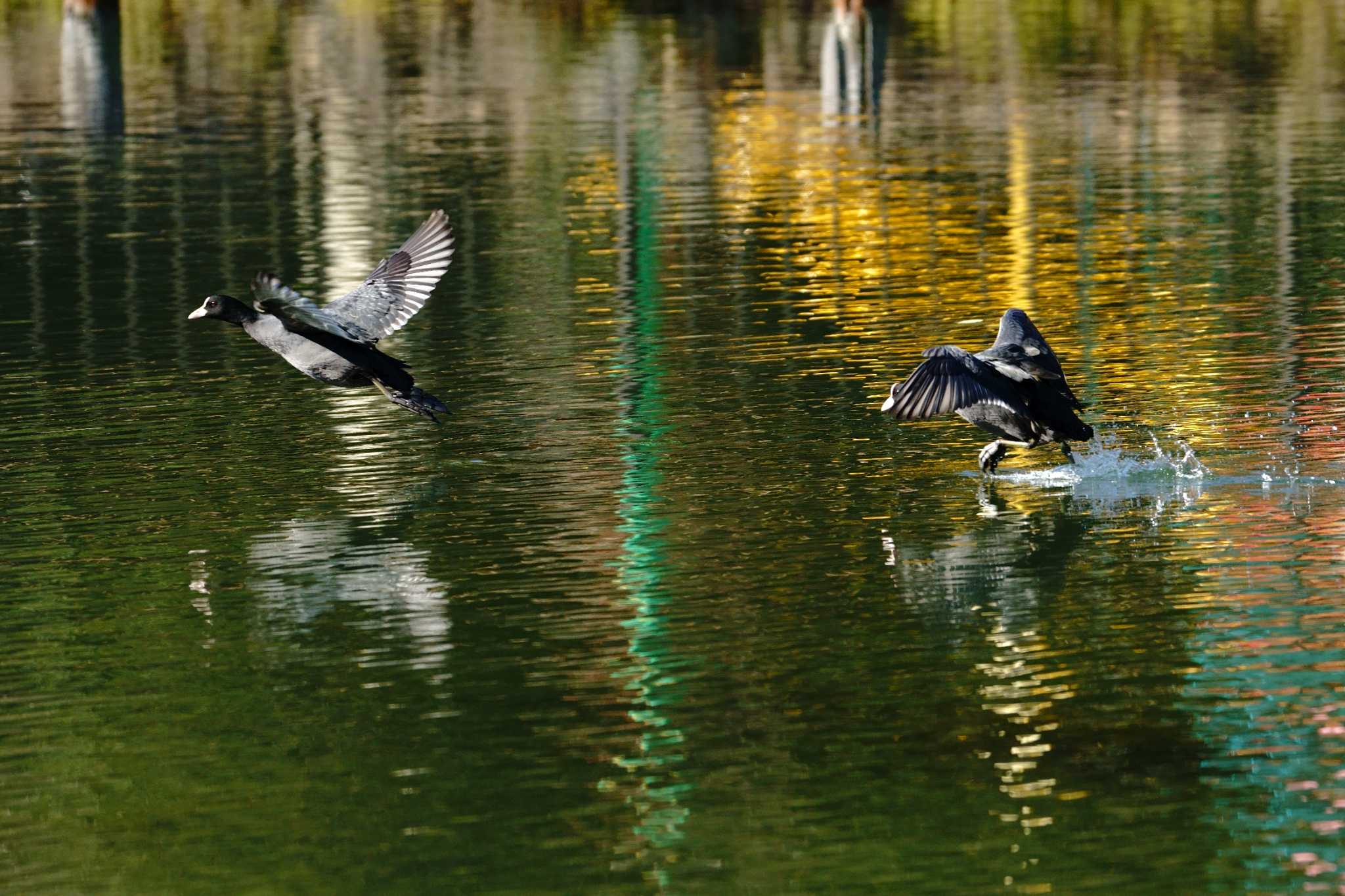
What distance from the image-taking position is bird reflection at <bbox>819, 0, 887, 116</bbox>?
2034 inches

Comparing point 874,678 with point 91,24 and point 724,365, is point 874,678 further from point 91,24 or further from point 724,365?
point 91,24

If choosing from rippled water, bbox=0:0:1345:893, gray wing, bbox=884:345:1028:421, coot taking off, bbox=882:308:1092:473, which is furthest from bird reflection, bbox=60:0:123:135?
gray wing, bbox=884:345:1028:421

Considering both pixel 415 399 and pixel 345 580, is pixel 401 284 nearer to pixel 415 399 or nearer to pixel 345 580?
pixel 415 399

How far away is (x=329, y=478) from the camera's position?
1862cm

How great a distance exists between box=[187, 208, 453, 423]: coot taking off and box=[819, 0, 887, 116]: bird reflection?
103 feet

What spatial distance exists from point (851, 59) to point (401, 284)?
42979 mm

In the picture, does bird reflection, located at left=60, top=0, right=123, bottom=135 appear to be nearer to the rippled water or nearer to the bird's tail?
the rippled water

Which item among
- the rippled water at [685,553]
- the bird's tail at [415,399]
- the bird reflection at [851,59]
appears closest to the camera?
the rippled water at [685,553]

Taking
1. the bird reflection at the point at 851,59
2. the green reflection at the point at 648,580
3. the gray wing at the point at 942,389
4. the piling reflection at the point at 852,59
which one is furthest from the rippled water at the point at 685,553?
the bird reflection at the point at 851,59

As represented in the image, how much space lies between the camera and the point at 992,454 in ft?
57.9

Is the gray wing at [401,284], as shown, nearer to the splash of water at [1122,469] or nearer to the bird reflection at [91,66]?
the splash of water at [1122,469]

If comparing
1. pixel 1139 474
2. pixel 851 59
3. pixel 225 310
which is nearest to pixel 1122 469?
pixel 1139 474

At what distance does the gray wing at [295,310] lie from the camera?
15.7 m

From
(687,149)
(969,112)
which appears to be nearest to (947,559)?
(687,149)
